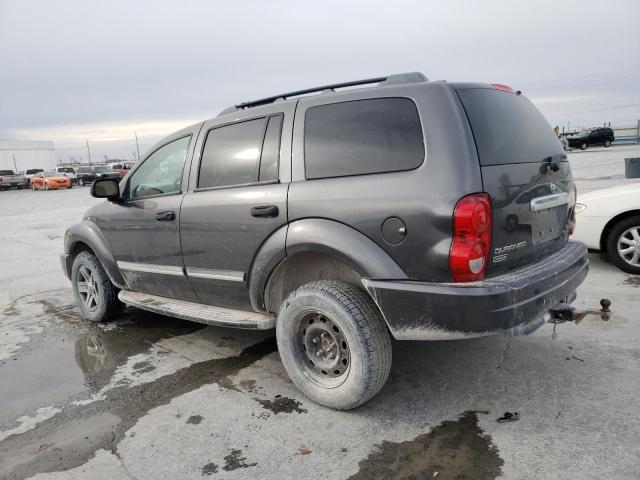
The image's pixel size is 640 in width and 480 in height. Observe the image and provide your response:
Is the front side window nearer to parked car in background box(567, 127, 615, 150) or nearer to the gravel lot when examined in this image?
the gravel lot

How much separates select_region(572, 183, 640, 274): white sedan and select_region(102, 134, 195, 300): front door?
14.6 feet

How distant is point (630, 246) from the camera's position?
545 centimetres

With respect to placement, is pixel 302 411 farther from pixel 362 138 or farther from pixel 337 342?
pixel 362 138

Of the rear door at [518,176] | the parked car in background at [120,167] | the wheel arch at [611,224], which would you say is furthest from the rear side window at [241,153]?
the parked car in background at [120,167]

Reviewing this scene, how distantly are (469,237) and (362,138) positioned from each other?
0.88m

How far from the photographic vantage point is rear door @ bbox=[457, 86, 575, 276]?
270 cm

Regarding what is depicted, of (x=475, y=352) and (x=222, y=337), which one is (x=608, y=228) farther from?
(x=222, y=337)

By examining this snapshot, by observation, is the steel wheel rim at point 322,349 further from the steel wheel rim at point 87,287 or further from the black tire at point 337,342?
the steel wheel rim at point 87,287

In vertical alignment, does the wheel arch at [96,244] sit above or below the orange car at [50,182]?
below

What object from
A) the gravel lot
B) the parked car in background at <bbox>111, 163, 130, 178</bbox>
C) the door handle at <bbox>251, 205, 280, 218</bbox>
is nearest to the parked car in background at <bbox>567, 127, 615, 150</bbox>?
the parked car in background at <bbox>111, 163, 130, 178</bbox>

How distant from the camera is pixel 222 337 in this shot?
4.43 m

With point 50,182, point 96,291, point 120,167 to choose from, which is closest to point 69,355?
point 96,291

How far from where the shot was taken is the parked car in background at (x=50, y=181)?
3282cm

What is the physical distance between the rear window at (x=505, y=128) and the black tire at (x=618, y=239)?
2661 mm
